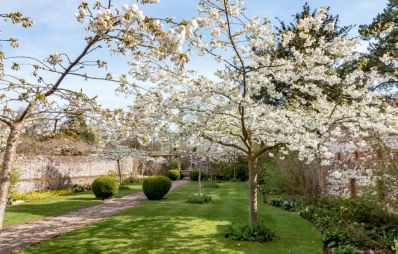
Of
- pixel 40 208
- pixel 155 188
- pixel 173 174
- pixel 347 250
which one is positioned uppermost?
pixel 173 174

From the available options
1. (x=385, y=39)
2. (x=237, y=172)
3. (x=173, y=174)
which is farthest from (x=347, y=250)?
(x=173, y=174)

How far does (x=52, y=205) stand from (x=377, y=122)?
44.9 feet

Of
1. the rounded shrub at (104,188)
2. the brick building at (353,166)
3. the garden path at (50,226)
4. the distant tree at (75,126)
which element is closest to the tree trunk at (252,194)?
the brick building at (353,166)

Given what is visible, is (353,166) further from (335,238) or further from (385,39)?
(385,39)

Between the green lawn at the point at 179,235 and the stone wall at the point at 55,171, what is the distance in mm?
7771

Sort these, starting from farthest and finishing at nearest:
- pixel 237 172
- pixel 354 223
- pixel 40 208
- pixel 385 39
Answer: pixel 237 172 → pixel 385 39 → pixel 40 208 → pixel 354 223

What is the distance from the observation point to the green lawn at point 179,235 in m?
9.25

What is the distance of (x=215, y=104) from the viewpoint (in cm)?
957

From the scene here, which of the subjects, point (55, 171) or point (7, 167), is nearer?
point (7, 167)

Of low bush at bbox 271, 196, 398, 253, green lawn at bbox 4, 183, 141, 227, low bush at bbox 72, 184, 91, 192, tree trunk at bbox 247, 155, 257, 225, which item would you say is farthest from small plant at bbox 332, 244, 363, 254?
low bush at bbox 72, 184, 91, 192

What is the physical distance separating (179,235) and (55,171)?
47.3ft

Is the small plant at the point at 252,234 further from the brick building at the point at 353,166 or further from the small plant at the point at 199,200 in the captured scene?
the small plant at the point at 199,200

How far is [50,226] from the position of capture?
12047 millimetres

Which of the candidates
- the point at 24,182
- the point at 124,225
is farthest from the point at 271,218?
the point at 24,182
